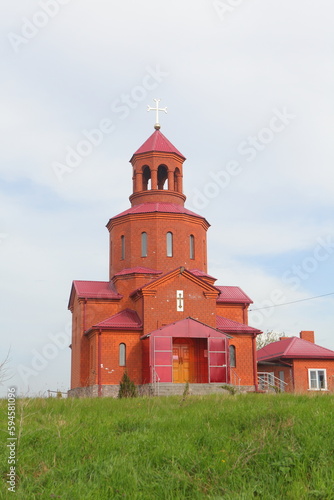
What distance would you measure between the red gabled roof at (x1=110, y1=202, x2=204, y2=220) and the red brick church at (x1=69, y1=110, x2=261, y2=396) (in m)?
0.06

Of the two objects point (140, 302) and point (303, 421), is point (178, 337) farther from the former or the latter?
point (303, 421)

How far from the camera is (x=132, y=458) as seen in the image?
7363 mm

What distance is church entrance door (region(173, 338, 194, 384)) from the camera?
72.9 feet

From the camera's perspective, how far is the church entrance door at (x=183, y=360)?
72.9ft

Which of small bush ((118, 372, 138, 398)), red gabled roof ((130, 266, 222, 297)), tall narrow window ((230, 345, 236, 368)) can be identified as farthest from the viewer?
tall narrow window ((230, 345, 236, 368))

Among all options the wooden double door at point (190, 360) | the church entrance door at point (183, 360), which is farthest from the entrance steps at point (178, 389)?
the church entrance door at point (183, 360)

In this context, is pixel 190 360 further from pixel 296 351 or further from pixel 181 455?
pixel 181 455

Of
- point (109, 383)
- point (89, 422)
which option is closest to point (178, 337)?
point (109, 383)

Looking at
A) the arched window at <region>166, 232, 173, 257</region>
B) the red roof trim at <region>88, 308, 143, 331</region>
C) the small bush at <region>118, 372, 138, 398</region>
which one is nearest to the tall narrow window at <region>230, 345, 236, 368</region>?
the red roof trim at <region>88, 308, 143, 331</region>

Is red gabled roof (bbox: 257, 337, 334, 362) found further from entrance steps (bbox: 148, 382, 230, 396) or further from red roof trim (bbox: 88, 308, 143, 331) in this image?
red roof trim (bbox: 88, 308, 143, 331)

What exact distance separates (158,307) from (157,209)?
15.8ft

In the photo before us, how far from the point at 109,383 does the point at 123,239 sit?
6956 mm

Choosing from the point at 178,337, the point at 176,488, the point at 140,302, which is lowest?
the point at 176,488

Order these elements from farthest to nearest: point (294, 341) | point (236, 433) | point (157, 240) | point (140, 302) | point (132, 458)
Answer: point (294, 341)
point (157, 240)
point (140, 302)
point (236, 433)
point (132, 458)
